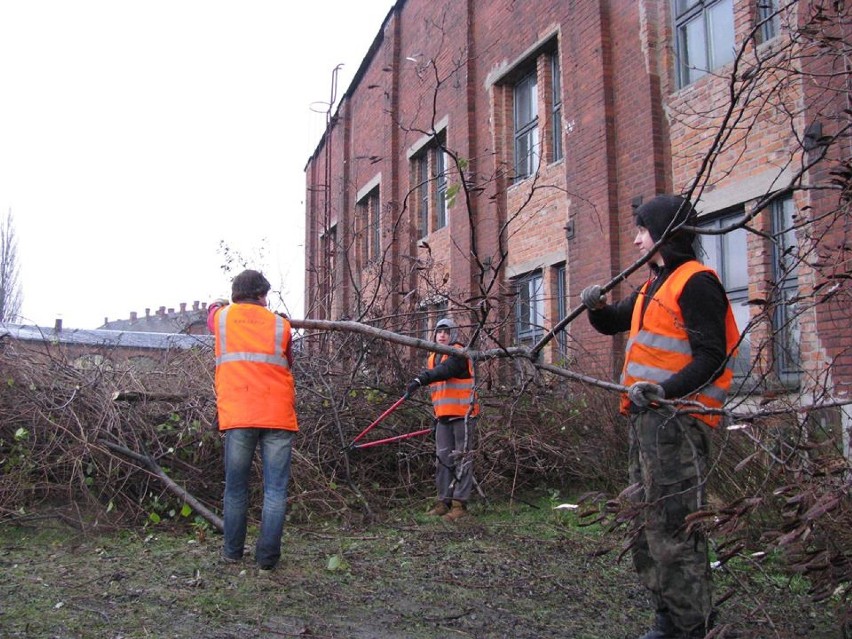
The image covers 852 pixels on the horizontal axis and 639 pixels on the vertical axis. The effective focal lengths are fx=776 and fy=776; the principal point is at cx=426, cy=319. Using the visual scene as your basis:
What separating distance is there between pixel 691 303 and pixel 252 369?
292cm

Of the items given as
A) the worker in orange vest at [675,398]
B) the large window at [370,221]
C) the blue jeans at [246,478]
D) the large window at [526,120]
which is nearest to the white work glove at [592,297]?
the worker in orange vest at [675,398]

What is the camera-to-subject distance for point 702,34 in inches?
368

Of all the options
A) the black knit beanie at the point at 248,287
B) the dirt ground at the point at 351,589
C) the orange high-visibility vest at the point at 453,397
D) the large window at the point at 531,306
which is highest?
the large window at the point at 531,306

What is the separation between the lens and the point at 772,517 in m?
4.84

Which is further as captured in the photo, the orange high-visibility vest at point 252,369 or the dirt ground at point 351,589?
the orange high-visibility vest at point 252,369

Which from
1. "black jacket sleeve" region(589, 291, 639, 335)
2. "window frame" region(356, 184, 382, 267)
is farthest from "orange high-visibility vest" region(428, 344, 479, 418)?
"window frame" region(356, 184, 382, 267)

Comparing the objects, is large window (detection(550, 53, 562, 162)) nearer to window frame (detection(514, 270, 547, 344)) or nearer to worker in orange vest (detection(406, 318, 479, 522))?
window frame (detection(514, 270, 547, 344))

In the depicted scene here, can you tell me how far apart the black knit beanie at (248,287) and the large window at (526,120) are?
26.4ft

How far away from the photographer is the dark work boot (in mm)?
3546

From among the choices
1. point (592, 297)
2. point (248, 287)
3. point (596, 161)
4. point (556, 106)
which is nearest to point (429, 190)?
point (556, 106)

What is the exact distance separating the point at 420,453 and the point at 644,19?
20.4 ft

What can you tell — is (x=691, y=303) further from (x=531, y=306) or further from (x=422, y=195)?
(x=422, y=195)

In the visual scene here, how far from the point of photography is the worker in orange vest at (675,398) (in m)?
3.35

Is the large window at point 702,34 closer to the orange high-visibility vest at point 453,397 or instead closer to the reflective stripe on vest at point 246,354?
the orange high-visibility vest at point 453,397
